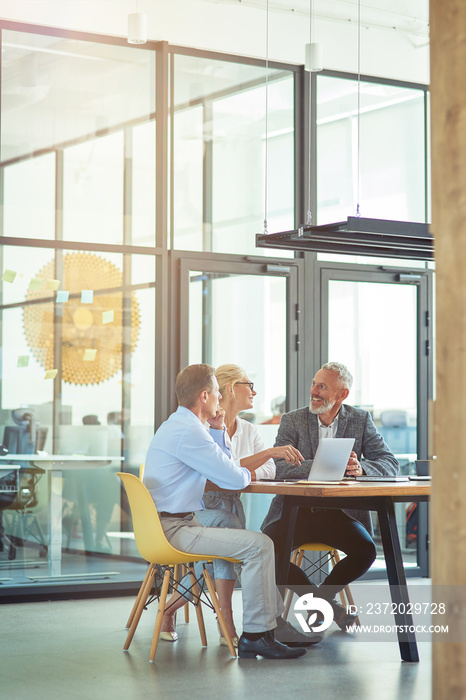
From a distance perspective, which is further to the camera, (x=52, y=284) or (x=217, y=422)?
(x=52, y=284)

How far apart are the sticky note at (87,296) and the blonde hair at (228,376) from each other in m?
1.64

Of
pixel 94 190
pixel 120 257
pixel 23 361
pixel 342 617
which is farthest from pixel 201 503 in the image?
pixel 94 190

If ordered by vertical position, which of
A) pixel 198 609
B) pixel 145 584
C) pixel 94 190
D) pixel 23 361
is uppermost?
pixel 94 190

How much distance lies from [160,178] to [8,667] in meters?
3.74

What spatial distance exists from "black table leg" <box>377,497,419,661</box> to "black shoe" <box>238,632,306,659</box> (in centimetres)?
49

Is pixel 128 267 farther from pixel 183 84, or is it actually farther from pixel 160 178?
pixel 183 84

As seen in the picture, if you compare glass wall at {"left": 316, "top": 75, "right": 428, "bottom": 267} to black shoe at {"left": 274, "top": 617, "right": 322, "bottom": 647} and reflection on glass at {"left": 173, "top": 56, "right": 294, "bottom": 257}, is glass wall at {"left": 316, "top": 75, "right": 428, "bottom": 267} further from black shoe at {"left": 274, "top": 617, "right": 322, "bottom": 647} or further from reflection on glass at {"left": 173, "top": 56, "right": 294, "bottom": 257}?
black shoe at {"left": 274, "top": 617, "right": 322, "bottom": 647}

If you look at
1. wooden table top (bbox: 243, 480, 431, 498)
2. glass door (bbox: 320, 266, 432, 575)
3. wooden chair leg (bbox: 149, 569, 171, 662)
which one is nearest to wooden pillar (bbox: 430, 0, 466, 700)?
wooden table top (bbox: 243, 480, 431, 498)

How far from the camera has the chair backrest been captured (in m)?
4.67

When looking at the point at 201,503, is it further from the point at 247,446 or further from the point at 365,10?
the point at 365,10

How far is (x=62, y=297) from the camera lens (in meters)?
6.82

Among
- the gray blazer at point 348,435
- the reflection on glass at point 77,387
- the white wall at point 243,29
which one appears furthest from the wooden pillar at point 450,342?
the white wall at point 243,29

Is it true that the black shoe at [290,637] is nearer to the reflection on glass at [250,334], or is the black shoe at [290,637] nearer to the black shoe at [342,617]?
the black shoe at [342,617]

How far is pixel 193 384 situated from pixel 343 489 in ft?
3.01
